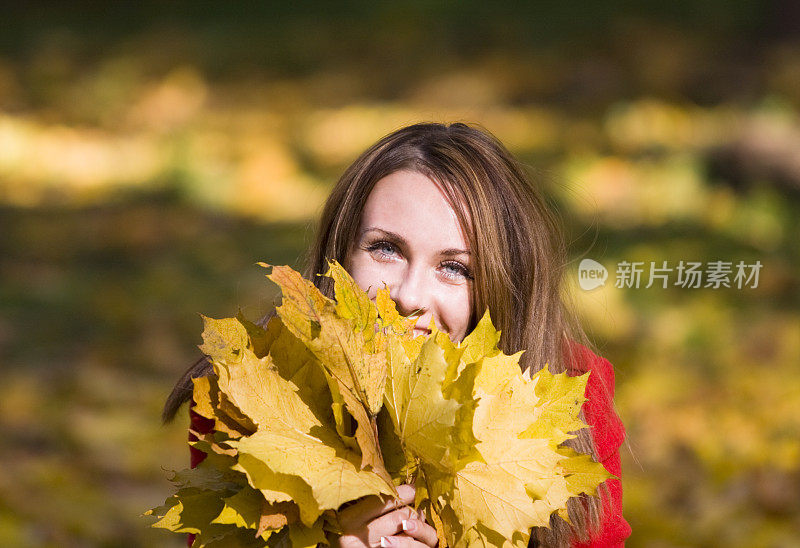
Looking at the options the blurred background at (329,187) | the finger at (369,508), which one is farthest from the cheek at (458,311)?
the blurred background at (329,187)

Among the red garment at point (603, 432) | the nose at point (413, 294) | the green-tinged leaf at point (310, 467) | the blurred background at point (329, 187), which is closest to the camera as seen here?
the green-tinged leaf at point (310, 467)

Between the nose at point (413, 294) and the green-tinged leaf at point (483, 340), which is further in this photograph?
the nose at point (413, 294)

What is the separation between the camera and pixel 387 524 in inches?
42.6

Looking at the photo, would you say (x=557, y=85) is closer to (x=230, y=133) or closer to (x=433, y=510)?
(x=230, y=133)

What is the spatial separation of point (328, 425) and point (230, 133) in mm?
3464

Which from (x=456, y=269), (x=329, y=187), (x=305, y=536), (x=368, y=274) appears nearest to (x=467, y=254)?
(x=456, y=269)

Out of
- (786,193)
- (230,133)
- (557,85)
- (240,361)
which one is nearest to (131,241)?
(230,133)

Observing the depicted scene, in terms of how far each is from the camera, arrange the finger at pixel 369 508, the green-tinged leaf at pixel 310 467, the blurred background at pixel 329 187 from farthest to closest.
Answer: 1. the blurred background at pixel 329 187
2. the finger at pixel 369 508
3. the green-tinged leaf at pixel 310 467

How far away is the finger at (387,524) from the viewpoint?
108 centimetres

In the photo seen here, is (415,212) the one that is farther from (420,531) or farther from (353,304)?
(420,531)

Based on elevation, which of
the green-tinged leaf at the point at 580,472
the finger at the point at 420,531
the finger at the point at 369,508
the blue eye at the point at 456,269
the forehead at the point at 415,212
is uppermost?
the forehead at the point at 415,212

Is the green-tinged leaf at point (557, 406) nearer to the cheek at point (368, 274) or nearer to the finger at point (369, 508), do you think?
the finger at point (369, 508)

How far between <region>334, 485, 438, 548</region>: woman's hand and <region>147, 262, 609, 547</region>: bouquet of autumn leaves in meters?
0.02

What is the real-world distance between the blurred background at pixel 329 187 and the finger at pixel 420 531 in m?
1.60
